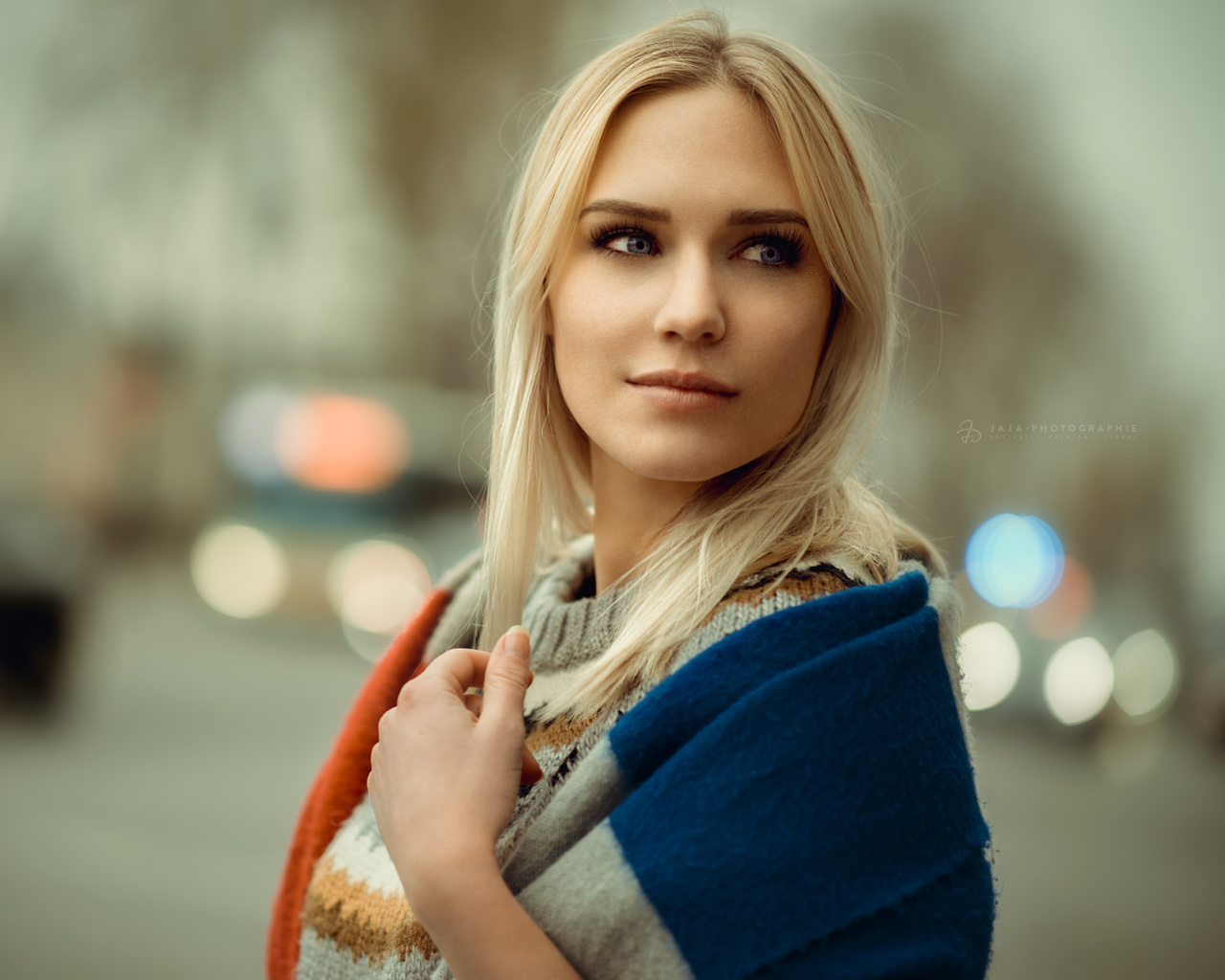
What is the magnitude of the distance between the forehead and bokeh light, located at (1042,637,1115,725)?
25.7 feet

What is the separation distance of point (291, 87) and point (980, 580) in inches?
412

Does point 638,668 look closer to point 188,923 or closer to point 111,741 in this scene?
point 188,923

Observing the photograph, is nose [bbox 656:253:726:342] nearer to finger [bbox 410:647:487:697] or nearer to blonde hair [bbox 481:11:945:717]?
blonde hair [bbox 481:11:945:717]

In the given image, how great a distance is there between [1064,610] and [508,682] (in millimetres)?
8194

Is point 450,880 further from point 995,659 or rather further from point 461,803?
point 995,659

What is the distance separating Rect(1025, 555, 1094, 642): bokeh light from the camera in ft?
27.2

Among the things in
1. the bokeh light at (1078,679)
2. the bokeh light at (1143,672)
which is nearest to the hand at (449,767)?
the bokeh light at (1078,679)

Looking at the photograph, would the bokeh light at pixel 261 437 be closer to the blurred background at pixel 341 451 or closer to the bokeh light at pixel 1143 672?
the blurred background at pixel 341 451

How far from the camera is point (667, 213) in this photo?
129 cm

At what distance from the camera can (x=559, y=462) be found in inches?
67.9

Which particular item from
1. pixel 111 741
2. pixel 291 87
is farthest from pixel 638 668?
pixel 291 87

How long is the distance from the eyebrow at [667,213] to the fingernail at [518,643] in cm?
50

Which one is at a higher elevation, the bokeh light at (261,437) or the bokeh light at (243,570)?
the bokeh light at (261,437)

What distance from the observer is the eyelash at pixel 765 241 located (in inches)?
51.8
